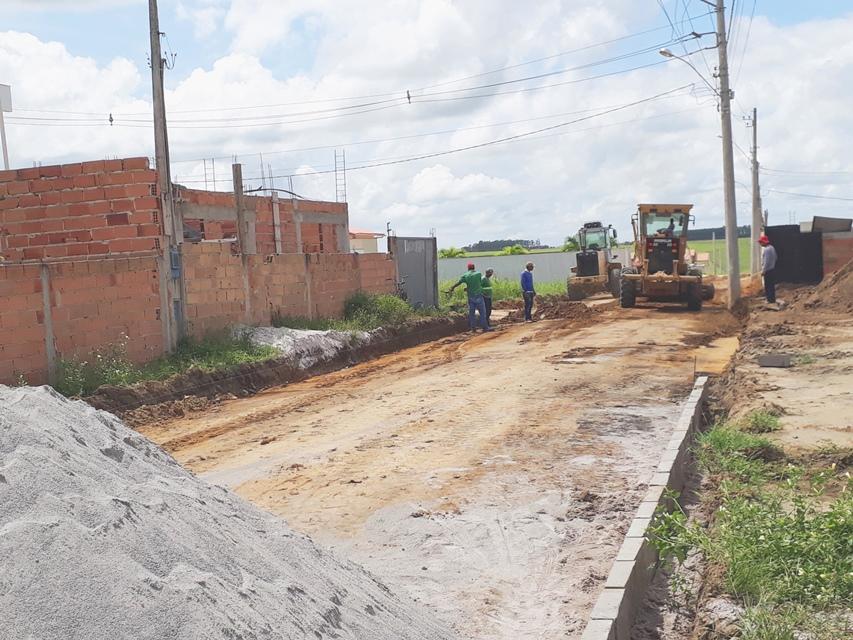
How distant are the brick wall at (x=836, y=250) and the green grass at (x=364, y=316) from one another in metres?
13.9

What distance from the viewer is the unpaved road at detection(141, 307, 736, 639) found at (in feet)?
18.7

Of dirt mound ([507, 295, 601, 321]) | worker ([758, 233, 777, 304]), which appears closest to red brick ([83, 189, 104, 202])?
dirt mound ([507, 295, 601, 321])

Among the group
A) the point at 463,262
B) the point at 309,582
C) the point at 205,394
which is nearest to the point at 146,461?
the point at 309,582

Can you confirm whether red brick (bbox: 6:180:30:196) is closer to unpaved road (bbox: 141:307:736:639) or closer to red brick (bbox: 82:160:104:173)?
red brick (bbox: 82:160:104:173)

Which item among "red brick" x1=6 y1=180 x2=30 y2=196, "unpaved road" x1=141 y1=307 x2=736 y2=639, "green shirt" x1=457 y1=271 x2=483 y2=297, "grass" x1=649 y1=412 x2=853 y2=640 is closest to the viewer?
"grass" x1=649 y1=412 x2=853 y2=640

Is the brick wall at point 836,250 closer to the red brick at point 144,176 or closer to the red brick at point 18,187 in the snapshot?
the red brick at point 144,176

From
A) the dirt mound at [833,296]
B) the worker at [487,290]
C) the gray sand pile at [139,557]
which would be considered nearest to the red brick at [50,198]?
the gray sand pile at [139,557]

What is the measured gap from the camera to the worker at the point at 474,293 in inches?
906

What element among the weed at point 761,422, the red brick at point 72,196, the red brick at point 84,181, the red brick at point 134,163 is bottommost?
the weed at point 761,422

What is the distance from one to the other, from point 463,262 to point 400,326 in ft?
105

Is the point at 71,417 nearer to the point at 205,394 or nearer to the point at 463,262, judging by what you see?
the point at 205,394

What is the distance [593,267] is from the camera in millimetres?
32625

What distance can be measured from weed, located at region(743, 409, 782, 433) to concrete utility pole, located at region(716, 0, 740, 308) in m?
16.6

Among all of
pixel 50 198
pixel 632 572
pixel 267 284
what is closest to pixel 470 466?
pixel 632 572
